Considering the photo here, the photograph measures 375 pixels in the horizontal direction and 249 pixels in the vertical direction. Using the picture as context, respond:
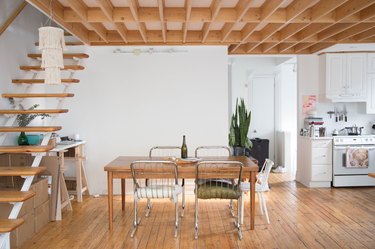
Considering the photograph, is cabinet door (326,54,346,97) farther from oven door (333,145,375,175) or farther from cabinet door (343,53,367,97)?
oven door (333,145,375,175)

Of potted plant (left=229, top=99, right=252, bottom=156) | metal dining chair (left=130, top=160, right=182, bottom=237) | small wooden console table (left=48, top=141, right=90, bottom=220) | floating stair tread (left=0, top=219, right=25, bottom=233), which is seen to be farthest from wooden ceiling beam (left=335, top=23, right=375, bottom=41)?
floating stair tread (left=0, top=219, right=25, bottom=233)

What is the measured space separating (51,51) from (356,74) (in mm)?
5274

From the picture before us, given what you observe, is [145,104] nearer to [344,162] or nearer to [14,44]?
[14,44]

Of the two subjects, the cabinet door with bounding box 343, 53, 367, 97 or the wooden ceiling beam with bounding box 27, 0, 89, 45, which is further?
the cabinet door with bounding box 343, 53, 367, 97

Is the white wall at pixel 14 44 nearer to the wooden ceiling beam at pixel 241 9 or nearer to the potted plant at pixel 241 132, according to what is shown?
the wooden ceiling beam at pixel 241 9

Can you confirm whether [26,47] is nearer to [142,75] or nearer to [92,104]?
[92,104]

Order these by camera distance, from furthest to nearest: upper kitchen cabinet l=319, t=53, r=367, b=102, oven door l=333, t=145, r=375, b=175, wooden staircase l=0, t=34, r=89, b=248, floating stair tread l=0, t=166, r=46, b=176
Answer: upper kitchen cabinet l=319, t=53, r=367, b=102, oven door l=333, t=145, r=375, b=175, floating stair tread l=0, t=166, r=46, b=176, wooden staircase l=0, t=34, r=89, b=248

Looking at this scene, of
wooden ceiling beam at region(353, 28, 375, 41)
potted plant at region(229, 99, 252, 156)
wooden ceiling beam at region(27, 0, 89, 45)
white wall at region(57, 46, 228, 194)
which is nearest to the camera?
wooden ceiling beam at region(27, 0, 89, 45)

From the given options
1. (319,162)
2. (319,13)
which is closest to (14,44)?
(319,13)

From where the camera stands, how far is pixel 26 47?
5.14m

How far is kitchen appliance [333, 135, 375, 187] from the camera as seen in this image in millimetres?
6207

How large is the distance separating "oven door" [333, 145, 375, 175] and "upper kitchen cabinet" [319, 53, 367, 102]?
2.96 feet

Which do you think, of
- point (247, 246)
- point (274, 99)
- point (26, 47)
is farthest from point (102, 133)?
point (274, 99)

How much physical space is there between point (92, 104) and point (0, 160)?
6.55 feet
